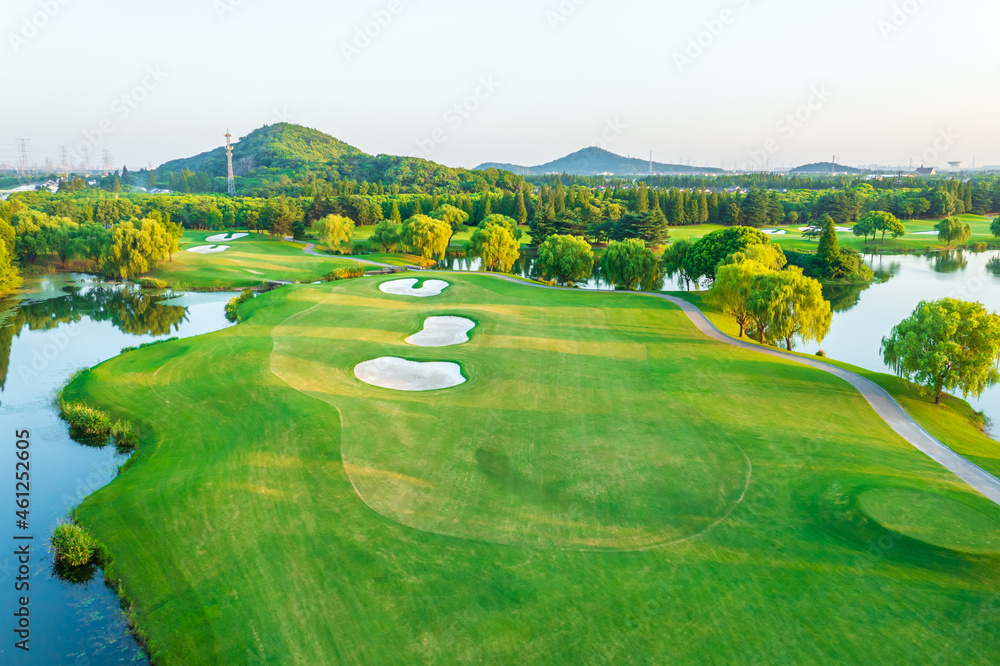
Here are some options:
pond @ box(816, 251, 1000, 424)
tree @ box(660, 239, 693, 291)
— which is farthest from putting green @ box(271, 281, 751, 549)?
tree @ box(660, 239, 693, 291)

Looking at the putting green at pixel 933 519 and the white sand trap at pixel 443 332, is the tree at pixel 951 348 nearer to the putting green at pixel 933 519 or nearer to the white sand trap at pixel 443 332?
the putting green at pixel 933 519

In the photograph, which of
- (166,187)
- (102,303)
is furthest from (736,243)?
(166,187)

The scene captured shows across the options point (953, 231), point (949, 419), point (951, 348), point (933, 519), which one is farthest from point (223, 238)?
point (953, 231)

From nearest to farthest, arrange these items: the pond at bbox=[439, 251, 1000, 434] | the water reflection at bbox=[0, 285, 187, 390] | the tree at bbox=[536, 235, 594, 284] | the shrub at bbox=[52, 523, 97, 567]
Answer: 1. the shrub at bbox=[52, 523, 97, 567]
2. the pond at bbox=[439, 251, 1000, 434]
3. the water reflection at bbox=[0, 285, 187, 390]
4. the tree at bbox=[536, 235, 594, 284]

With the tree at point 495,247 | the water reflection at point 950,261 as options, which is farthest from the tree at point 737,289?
the water reflection at point 950,261

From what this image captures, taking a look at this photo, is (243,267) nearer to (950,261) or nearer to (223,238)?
(223,238)

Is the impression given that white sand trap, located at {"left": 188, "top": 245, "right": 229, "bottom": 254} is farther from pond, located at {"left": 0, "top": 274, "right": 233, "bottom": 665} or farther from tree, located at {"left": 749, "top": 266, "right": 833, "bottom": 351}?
tree, located at {"left": 749, "top": 266, "right": 833, "bottom": 351}

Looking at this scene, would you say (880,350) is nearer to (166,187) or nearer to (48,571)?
(48,571)
